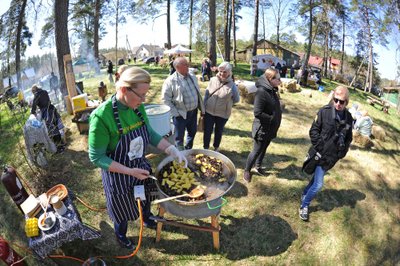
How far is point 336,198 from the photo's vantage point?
4.16 metres

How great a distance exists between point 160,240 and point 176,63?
2525mm

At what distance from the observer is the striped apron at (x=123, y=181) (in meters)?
2.12

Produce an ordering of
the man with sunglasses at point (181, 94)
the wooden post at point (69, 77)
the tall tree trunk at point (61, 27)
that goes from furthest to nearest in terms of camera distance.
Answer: the tall tree trunk at point (61, 27)
the wooden post at point (69, 77)
the man with sunglasses at point (181, 94)

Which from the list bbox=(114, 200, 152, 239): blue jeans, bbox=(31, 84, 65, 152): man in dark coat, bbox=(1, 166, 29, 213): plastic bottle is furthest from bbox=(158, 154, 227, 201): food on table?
bbox=(31, 84, 65, 152): man in dark coat

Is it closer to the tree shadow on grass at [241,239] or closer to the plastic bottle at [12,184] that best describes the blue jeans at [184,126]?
the tree shadow on grass at [241,239]

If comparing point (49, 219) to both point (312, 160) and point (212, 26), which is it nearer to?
point (312, 160)

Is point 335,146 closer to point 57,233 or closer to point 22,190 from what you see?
point 57,233

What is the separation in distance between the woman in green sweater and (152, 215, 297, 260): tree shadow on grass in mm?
903

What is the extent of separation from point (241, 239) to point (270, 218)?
0.63 m

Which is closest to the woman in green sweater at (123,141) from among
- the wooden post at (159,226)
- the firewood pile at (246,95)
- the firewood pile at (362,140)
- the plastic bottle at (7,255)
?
the wooden post at (159,226)

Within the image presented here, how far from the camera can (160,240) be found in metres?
3.11

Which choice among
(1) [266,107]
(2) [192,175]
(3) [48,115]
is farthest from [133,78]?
(3) [48,115]

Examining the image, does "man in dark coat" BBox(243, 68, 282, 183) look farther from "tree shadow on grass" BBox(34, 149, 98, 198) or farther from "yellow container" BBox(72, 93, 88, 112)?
"yellow container" BBox(72, 93, 88, 112)

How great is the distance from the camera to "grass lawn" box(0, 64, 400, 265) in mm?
3016
